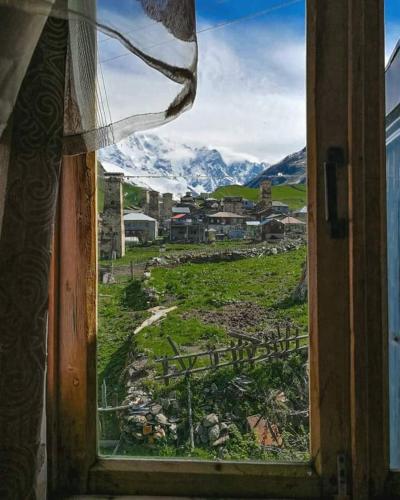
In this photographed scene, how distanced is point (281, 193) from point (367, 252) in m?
0.27

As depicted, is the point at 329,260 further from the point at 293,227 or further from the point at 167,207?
the point at 167,207

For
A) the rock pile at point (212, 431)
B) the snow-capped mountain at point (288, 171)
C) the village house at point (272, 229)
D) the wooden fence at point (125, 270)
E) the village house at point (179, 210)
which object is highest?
the snow-capped mountain at point (288, 171)

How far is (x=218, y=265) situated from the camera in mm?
1229

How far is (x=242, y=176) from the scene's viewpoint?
4.09ft

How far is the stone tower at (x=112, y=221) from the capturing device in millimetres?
1199

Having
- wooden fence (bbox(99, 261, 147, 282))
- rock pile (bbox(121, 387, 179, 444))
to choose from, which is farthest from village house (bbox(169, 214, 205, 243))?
rock pile (bbox(121, 387, 179, 444))

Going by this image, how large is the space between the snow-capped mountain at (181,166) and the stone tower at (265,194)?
4 cm

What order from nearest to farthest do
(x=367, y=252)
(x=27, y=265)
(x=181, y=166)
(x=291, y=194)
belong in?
(x=27, y=265) → (x=367, y=252) → (x=291, y=194) → (x=181, y=166)

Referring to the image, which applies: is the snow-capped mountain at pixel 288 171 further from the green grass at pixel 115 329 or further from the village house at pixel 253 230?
the green grass at pixel 115 329

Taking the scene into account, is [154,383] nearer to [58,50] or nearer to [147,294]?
[147,294]

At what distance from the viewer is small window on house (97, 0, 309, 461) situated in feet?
3.83

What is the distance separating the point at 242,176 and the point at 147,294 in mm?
417

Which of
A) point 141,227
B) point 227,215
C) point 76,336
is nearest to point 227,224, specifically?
point 227,215

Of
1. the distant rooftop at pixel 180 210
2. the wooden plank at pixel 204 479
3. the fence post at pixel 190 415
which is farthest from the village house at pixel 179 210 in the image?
the wooden plank at pixel 204 479
